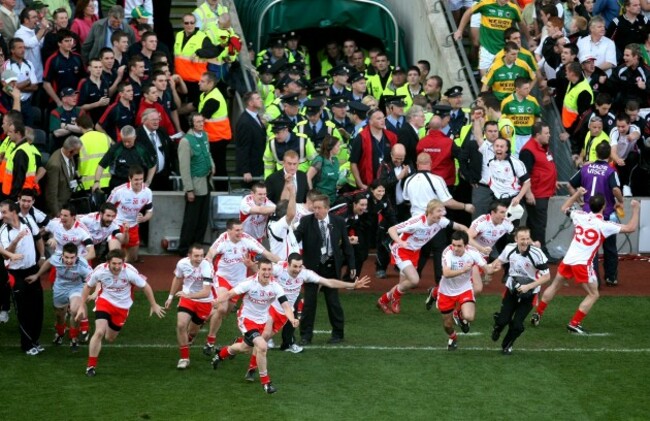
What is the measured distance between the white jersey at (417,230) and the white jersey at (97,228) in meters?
3.48

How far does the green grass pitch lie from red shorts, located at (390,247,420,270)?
0.69 meters

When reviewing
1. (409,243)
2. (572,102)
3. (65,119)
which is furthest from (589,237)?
(65,119)

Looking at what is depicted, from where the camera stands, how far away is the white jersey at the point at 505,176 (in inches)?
739

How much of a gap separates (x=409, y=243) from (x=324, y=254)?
5.29ft

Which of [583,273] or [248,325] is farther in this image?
[583,273]

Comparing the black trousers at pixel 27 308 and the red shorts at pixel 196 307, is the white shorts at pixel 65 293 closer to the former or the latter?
the black trousers at pixel 27 308

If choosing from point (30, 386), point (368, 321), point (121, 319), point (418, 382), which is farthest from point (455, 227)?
point (30, 386)

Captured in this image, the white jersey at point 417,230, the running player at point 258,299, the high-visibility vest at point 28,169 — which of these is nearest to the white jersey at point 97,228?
the high-visibility vest at point 28,169

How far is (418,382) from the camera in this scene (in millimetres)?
14117

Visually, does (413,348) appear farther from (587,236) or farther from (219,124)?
(219,124)

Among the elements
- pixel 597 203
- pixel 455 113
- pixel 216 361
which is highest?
pixel 455 113

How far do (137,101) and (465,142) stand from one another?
470 centimetres

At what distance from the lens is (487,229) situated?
17203 mm

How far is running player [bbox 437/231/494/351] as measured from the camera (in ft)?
50.4
